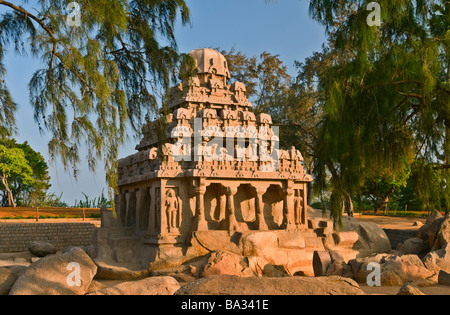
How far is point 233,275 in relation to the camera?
643 centimetres

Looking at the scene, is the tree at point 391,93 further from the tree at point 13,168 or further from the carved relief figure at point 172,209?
the tree at point 13,168

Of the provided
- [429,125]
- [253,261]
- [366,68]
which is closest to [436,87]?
[429,125]

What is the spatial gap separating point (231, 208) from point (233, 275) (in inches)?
231

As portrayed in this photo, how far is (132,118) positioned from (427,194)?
5431 millimetres

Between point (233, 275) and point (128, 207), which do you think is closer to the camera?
point (233, 275)

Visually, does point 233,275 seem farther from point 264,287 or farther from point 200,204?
point 200,204

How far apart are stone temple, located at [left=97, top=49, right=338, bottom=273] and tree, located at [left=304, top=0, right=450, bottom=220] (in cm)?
371

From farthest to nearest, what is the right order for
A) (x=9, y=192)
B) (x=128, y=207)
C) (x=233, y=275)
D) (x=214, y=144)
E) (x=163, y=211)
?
(x=9, y=192), (x=128, y=207), (x=214, y=144), (x=163, y=211), (x=233, y=275)

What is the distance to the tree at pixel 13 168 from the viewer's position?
3409cm

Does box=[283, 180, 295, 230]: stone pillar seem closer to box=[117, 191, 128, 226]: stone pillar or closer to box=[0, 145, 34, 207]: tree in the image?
box=[117, 191, 128, 226]: stone pillar

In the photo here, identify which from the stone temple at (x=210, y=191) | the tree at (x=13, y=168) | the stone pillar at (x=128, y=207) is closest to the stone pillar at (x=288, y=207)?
the stone temple at (x=210, y=191)

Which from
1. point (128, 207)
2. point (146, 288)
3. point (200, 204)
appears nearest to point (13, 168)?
point (128, 207)

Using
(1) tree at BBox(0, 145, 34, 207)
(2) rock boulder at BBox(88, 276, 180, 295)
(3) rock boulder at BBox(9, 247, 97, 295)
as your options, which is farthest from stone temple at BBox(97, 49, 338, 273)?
(1) tree at BBox(0, 145, 34, 207)
